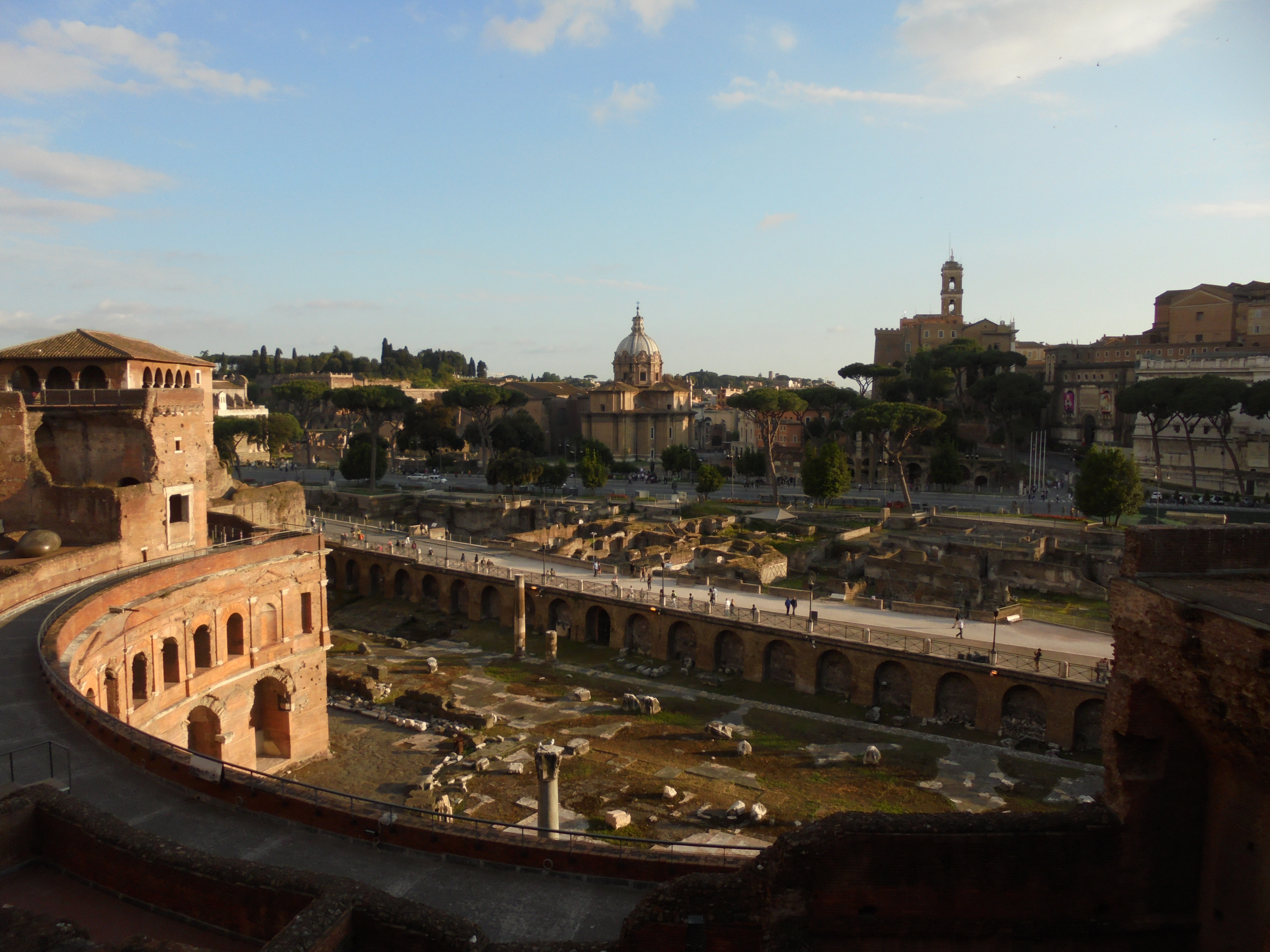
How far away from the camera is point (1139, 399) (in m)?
60.0

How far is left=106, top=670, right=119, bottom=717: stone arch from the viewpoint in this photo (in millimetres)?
17297

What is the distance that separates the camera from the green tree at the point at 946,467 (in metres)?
64.1

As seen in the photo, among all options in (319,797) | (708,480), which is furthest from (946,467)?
(319,797)

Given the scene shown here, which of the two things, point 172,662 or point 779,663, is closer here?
point 172,662

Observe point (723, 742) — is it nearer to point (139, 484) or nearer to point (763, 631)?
point (763, 631)

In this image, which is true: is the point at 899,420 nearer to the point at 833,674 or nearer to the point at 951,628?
the point at 951,628

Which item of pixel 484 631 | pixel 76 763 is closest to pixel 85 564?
pixel 76 763

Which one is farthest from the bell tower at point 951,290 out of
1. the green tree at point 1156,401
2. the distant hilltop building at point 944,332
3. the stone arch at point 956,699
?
the stone arch at point 956,699

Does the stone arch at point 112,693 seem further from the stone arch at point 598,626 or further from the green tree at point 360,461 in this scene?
the green tree at point 360,461

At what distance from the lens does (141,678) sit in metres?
19.2

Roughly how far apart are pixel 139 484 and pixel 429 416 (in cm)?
5149

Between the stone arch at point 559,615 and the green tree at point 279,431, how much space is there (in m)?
47.9

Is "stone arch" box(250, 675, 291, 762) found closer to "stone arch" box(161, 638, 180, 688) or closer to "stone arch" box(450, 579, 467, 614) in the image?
"stone arch" box(161, 638, 180, 688)

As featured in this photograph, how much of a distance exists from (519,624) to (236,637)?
12571 millimetres
